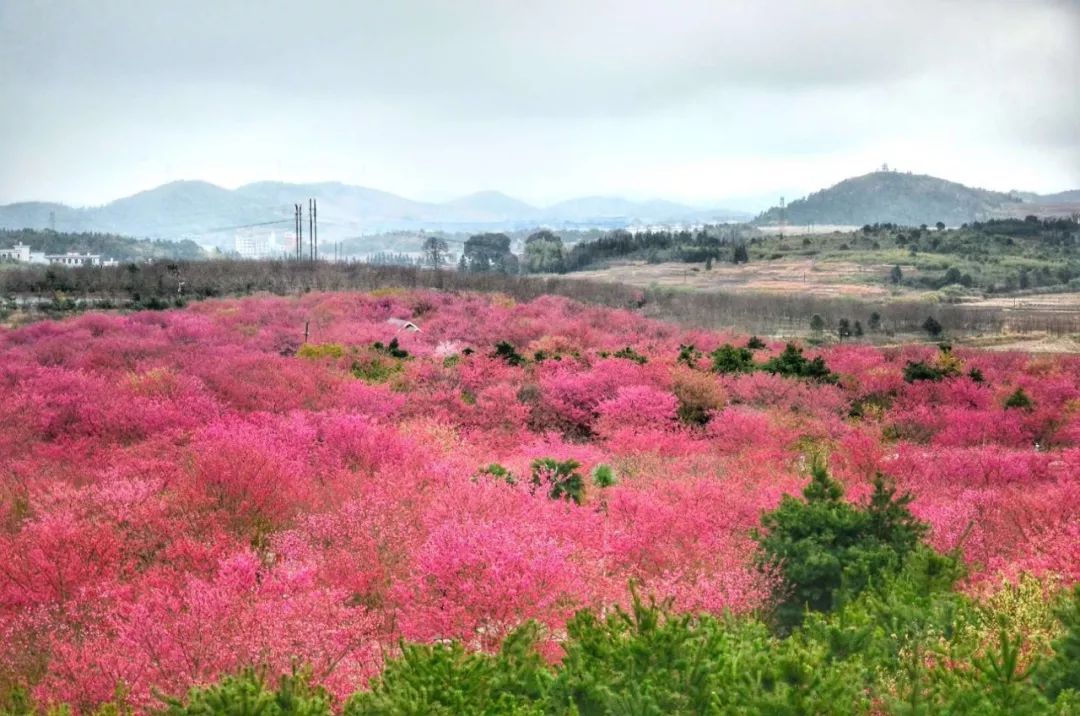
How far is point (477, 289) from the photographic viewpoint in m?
58.4

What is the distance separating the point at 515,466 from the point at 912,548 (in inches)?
311

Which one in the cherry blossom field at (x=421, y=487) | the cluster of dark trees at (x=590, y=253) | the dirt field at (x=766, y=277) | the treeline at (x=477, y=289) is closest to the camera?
the cherry blossom field at (x=421, y=487)

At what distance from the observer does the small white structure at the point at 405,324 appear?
123 ft

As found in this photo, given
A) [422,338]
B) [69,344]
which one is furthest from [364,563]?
[422,338]

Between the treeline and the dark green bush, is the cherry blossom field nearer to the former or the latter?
the dark green bush

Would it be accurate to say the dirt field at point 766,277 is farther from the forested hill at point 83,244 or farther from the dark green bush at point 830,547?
the forested hill at point 83,244

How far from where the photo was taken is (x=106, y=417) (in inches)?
611

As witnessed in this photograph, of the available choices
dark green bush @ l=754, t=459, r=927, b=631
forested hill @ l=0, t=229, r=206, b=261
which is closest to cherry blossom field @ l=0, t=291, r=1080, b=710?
dark green bush @ l=754, t=459, r=927, b=631

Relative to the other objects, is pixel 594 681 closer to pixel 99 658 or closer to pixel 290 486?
pixel 99 658

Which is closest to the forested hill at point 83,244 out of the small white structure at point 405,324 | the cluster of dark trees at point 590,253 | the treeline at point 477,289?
the cluster of dark trees at point 590,253

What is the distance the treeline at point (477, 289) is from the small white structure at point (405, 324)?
15.9 m

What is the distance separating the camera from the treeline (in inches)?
1987

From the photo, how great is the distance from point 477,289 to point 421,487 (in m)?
46.8

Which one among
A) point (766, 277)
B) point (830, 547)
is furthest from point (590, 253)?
point (830, 547)
